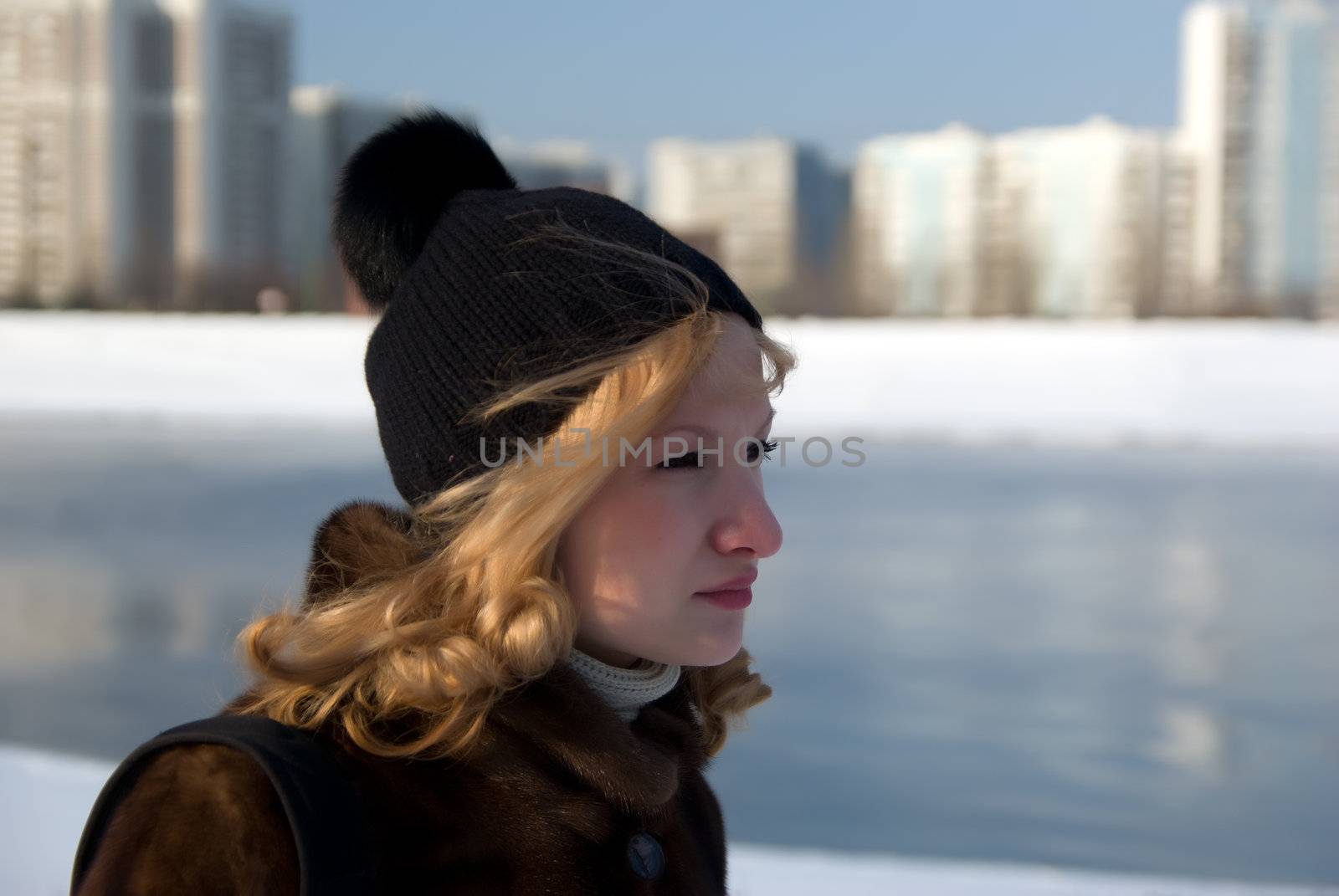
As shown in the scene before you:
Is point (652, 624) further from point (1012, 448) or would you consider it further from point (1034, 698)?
point (1012, 448)

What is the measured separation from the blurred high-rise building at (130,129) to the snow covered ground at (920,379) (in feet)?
51.7

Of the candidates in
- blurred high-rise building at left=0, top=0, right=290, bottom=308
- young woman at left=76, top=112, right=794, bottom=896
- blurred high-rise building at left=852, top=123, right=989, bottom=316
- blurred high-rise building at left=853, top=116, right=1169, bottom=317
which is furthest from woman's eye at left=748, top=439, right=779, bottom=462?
blurred high-rise building at left=852, top=123, right=989, bottom=316

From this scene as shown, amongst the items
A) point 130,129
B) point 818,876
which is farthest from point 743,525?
point 130,129

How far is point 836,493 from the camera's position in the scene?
627cm

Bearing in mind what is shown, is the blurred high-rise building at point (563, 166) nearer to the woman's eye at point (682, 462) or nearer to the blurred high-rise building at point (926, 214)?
the blurred high-rise building at point (926, 214)

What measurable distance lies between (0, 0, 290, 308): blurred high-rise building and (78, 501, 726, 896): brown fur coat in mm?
28200

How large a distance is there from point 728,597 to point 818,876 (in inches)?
42.4

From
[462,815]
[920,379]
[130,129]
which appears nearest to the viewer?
[462,815]

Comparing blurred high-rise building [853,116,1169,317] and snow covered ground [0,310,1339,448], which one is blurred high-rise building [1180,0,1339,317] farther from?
snow covered ground [0,310,1339,448]

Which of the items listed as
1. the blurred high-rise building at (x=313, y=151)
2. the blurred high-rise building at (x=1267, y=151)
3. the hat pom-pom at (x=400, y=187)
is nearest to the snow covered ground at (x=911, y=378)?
the hat pom-pom at (x=400, y=187)

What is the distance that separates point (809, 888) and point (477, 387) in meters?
1.13

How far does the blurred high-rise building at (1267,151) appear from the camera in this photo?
2277 centimetres

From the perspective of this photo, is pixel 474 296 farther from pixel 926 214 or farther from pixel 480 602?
pixel 926 214

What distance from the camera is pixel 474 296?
0.74 meters
